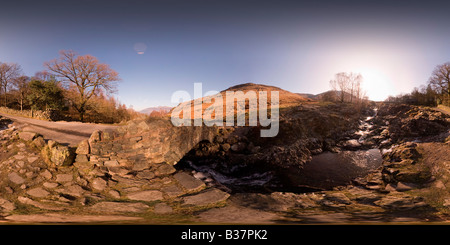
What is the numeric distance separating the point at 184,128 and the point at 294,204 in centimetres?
380

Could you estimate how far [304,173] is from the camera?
6.89 metres

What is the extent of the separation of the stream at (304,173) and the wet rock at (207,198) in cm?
80

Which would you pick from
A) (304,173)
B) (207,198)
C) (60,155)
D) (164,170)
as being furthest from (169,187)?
(304,173)

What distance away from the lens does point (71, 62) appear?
17.3ft

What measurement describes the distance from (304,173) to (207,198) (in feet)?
15.8

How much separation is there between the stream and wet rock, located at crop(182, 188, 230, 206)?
80cm

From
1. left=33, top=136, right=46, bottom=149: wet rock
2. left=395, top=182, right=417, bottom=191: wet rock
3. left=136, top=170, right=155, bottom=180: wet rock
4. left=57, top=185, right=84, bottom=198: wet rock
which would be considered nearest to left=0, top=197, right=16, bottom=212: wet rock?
left=57, top=185, right=84, bottom=198: wet rock

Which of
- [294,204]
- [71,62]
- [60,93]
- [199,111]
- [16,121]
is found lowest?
[294,204]

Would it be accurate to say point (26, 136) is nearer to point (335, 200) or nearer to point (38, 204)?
point (38, 204)

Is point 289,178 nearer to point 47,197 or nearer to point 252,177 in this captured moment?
point 252,177

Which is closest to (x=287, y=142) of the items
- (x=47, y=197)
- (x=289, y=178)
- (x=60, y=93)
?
(x=289, y=178)

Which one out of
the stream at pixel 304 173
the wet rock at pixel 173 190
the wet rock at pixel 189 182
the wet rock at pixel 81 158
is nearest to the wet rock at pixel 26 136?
the wet rock at pixel 81 158

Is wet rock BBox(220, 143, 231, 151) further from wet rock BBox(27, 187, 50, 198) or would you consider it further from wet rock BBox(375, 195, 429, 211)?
wet rock BBox(27, 187, 50, 198)

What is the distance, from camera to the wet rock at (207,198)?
11.3 ft
